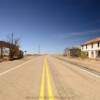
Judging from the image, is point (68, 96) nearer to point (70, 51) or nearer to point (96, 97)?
point (96, 97)

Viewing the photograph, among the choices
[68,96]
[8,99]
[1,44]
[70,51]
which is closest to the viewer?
[8,99]

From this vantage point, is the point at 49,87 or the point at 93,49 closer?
the point at 49,87

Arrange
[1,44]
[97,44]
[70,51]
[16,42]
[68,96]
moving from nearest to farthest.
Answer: [68,96]
[1,44]
[97,44]
[16,42]
[70,51]

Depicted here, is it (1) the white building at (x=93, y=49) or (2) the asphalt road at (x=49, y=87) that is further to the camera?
(1) the white building at (x=93, y=49)

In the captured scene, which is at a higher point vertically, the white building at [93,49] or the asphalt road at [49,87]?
the white building at [93,49]

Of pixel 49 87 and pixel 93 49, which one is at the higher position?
pixel 93 49

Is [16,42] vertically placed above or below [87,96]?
above

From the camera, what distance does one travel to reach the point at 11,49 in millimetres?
52531

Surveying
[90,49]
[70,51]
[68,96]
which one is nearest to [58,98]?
[68,96]

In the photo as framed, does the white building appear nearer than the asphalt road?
No

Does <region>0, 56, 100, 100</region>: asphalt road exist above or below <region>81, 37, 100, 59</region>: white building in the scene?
below

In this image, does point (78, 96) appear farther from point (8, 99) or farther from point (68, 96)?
point (8, 99)

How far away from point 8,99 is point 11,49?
47.1 meters

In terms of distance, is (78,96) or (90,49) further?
(90,49)
